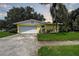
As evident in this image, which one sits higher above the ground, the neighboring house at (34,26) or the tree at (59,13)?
the tree at (59,13)

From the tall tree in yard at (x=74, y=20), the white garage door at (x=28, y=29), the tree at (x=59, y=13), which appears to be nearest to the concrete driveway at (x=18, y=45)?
the white garage door at (x=28, y=29)

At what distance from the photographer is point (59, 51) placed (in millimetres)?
5262

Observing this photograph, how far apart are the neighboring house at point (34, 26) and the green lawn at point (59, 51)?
35 cm

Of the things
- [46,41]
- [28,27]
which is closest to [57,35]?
[46,41]

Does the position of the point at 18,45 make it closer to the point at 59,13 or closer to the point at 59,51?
the point at 59,51

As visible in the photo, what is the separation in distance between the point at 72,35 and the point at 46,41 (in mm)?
494

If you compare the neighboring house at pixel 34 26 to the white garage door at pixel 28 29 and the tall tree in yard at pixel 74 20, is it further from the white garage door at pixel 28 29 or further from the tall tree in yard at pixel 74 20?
the tall tree in yard at pixel 74 20

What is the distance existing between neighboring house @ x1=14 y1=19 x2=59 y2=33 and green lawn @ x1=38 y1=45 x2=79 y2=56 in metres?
0.35

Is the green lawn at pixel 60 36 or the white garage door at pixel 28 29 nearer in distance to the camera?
the green lawn at pixel 60 36

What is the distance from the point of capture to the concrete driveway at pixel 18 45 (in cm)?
530

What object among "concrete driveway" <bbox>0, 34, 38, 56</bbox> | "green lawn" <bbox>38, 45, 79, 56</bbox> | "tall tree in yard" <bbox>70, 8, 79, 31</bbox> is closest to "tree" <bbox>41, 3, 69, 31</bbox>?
"tall tree in yard" <bbox>70, 8, 79, 31</bbox>

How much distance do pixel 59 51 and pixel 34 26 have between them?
Result: 68 cm

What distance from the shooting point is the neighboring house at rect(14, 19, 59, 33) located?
17.6ft

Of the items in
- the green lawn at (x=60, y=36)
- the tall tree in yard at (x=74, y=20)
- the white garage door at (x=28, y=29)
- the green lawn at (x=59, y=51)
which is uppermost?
the tall tree in yard at (x=74, y=20)
